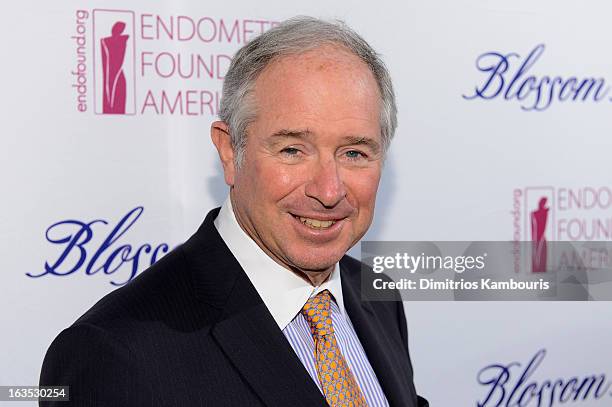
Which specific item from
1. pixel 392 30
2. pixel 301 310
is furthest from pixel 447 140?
pixel 301 310

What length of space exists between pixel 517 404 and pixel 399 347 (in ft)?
3.39

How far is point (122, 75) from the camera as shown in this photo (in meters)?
2.12

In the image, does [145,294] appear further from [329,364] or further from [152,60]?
[152,60]

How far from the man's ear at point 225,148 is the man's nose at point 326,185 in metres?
0.20

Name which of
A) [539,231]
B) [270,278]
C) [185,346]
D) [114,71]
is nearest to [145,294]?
[185,346]

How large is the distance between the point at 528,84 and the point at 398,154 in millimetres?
553

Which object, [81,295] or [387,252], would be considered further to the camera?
[387,252]

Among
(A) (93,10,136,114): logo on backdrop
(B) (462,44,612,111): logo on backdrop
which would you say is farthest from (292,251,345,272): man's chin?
(B) (462,44,612,111): logo on backdrop

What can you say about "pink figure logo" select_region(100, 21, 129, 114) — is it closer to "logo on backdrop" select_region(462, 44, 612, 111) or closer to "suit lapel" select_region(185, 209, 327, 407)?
"suit lapel" select_region(185, 209, 327, 407)

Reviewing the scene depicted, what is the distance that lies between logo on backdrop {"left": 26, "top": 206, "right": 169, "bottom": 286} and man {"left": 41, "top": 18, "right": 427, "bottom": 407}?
76cm

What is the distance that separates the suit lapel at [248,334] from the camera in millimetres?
1245

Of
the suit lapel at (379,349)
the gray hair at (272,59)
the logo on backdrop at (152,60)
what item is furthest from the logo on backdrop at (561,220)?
the gray hair at (272,59)

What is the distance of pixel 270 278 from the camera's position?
1.38 metres

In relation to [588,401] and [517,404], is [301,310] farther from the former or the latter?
[588,401]
